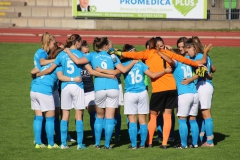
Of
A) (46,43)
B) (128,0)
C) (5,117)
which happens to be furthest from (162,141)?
(128,0)

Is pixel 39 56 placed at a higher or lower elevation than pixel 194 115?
higher

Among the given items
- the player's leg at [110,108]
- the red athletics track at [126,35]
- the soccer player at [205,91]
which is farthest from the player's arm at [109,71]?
the red athletics track at [126,35]

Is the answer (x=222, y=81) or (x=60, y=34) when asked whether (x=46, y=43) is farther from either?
(x=60, y=34)

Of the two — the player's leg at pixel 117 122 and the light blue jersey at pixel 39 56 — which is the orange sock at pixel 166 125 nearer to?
the player's leg at pixel 117 122

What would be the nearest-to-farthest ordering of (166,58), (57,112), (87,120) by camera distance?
1. (166,58)
2. (57,112)
3. (87,120)

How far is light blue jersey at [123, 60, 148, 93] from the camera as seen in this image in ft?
37.2

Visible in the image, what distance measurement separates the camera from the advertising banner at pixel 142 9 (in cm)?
3409

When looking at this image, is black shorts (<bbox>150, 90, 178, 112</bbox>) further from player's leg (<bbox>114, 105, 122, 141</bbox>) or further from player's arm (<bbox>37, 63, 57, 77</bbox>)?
player's arm (<bbox>37, 63, 57, 77</bbox>)

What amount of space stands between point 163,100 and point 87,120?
4.24 m

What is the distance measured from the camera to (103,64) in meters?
Answer: 11.3

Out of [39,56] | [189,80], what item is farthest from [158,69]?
[39,56]

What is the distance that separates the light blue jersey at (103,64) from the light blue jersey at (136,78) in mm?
269

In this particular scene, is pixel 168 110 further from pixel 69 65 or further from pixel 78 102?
pixel 69 65

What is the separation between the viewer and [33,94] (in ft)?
37.9
